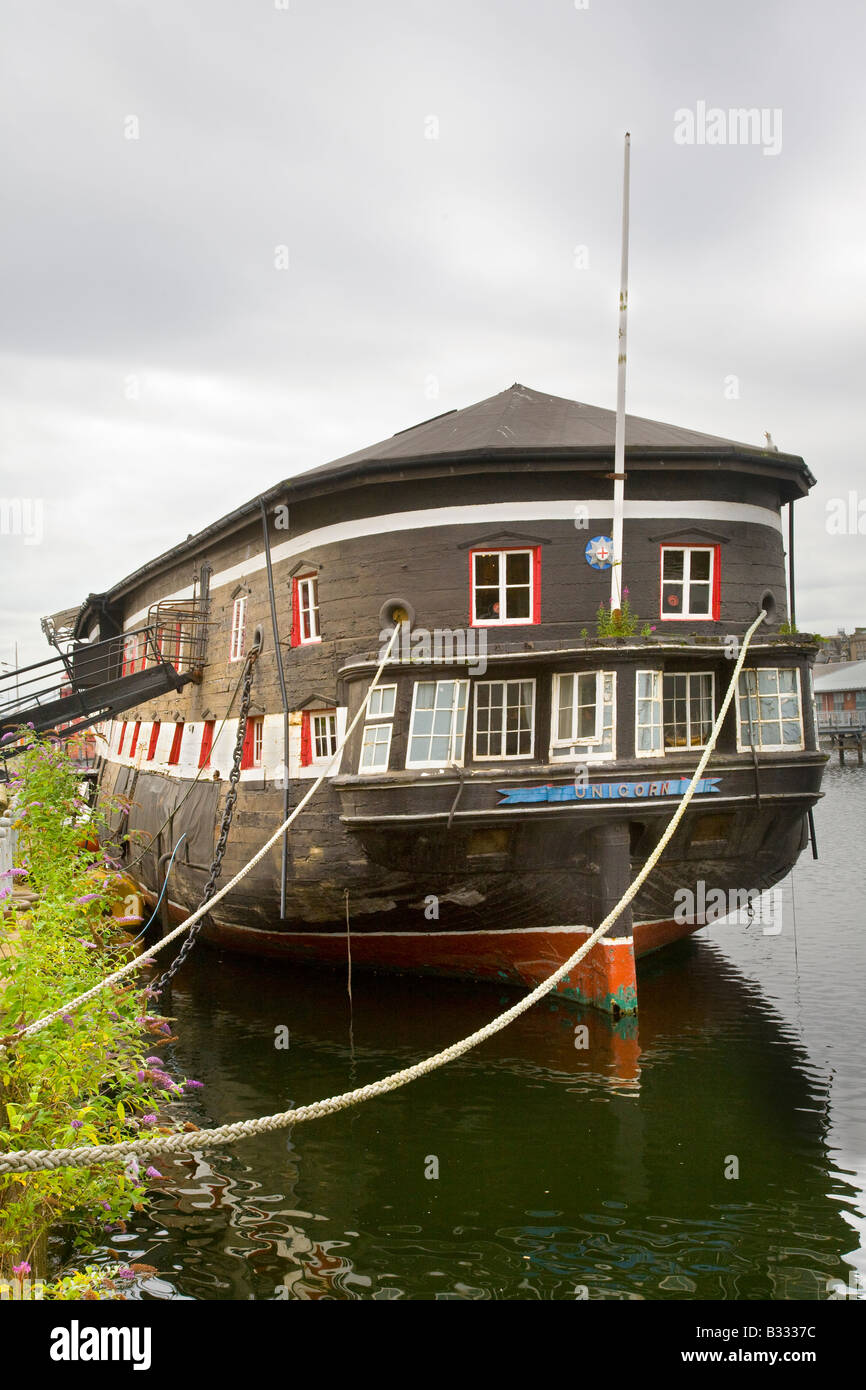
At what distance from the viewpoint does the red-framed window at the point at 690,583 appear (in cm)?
1576

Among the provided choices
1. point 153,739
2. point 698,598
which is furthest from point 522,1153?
point 153,739

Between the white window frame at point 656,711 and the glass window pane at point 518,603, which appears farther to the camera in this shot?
the glass window pane at point 518,603

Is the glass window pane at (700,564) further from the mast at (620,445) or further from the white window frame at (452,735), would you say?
the white window frame at (452,735)

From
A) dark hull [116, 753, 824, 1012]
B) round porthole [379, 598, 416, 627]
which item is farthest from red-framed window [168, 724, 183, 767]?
round porthole [379, 598, 416, 627]

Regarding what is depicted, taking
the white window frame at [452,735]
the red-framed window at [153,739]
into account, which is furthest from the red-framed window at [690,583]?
the red-framed window at [153,739]

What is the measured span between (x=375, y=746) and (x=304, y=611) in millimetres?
3792

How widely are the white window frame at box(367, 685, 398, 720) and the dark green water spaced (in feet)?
14.3

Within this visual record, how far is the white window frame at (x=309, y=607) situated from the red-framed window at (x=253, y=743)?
225 cm

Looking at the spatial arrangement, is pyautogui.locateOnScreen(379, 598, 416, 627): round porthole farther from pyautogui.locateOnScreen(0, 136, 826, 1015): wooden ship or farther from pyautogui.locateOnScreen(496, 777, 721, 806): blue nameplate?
pyautogui.locateOnScreen(496, 777, 721, 806): blue nameplate

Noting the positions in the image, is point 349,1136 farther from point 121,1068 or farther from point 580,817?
Result: point 580,817

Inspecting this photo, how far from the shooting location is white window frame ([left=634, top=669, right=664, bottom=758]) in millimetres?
14305

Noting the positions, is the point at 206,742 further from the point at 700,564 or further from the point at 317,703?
the point at 700,564

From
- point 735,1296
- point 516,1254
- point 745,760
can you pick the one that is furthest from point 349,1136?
point 745,760
